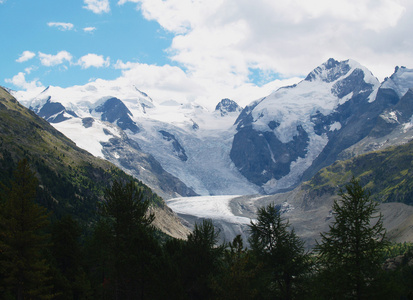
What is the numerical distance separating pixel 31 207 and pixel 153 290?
1340 centimetres

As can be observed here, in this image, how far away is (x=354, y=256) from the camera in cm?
3309

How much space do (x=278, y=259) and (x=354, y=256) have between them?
27.4 feet

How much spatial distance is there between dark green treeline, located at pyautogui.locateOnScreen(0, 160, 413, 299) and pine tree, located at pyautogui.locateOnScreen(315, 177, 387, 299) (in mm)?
72

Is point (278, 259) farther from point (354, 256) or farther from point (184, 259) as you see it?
point (184, 259)

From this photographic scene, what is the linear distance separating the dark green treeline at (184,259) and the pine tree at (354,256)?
72 mm

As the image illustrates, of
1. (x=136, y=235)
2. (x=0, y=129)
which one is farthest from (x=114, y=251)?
(x=0, y=129)

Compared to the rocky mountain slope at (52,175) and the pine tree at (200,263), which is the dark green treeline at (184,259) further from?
the rocky mountain slope at (52,175)

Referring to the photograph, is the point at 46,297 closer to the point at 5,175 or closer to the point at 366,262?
the point at 366,262

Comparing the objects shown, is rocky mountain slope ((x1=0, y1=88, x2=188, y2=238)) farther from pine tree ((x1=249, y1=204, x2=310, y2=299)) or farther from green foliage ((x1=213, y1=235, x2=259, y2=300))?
green foliage ((x1=213, y1=235, x2=259, y2=300))

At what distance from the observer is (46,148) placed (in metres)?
196

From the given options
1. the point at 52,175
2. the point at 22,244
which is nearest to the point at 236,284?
the point at 22,244

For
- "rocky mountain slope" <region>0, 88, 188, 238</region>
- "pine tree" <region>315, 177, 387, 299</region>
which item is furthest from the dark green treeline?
"rocky mountain slope" <region>0, 88, 188, 238</region>

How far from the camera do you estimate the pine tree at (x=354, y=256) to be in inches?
1264

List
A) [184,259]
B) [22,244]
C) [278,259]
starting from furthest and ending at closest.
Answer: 1. [184,259]
2. [278,259]
3. [22,244]
